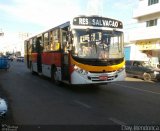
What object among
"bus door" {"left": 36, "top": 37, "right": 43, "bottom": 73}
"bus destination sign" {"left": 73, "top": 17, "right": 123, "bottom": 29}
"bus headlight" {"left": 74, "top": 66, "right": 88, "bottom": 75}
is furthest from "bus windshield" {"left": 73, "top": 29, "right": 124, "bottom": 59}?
"bus door" {"left": 36, "top": 37, "right": 43, "bottom": 73}

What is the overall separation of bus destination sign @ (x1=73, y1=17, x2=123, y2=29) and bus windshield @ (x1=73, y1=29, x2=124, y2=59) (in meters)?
0.31

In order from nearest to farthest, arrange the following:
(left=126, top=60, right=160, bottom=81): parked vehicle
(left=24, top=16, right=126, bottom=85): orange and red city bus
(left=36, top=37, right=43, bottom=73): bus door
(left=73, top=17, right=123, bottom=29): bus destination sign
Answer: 1. (left=24, top=16, right=126, bottom=85): orange and red city bus
2. (left=73, top=17, right=123, bottom=29): bus destination sign
3. (left=36, top=37, right=43, bottom=73): bus door
4. (left=126, top=60, right=160, bottom=81): parked vehicle

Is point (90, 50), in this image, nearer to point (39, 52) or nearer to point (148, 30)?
point (39, 52)

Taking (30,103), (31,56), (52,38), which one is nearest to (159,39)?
(31,56)

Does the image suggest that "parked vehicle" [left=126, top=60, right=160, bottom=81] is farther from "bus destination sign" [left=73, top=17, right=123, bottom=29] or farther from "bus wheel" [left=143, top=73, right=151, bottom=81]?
"bus destination sign" [left=73, top=17, right=123, bottom=29]

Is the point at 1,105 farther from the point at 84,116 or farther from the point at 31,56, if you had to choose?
the point at 31,56

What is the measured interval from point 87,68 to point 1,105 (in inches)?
249

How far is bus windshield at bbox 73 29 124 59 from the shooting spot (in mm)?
12750

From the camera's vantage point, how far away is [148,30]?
3597 cm

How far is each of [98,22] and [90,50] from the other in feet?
5.15

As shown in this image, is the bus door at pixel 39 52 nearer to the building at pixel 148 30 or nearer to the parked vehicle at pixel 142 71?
the parked vehicle at pixel 142 71

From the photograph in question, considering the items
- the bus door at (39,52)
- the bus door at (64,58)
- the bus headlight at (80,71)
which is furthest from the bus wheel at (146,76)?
the bus headlight at (80,71)

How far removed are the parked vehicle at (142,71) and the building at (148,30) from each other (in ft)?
35.4

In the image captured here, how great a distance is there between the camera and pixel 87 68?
12750 mm
